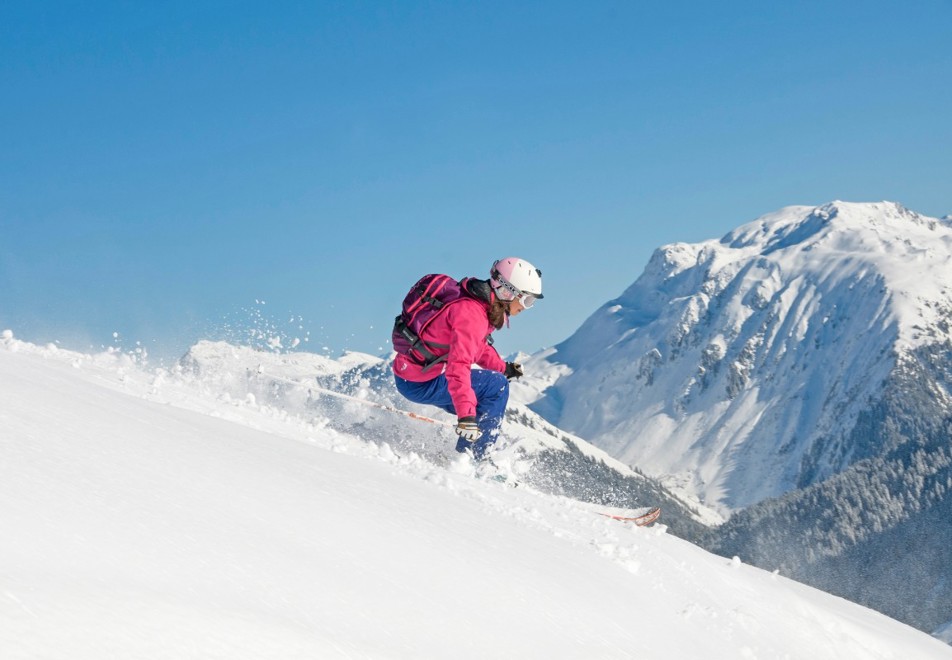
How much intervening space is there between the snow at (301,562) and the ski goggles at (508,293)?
2.56m

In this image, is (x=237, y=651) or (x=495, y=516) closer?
(x=237, y=651)

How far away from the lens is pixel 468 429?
11.8 m

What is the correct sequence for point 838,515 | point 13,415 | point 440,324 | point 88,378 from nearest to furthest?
point 13,415 → point 88,378 → point 440,324 → point 838,515

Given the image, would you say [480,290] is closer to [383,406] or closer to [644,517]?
[383,406]

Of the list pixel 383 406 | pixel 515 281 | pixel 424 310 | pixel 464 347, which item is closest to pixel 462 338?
Result: pixel 464 347

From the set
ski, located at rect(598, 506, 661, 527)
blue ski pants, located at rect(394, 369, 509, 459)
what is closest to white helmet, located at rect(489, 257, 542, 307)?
blue ski pants, located at rect(394, 369, 509, 459)

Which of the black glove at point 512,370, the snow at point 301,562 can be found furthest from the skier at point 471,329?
the snow at point 301,562

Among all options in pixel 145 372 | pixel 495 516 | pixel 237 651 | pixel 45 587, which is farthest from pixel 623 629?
pixel 145 372

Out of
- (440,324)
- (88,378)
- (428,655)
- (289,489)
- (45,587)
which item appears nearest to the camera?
(45,587)

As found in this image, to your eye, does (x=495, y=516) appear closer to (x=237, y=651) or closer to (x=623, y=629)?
(x=623, y=629)

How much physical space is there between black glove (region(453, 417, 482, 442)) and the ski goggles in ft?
5.58

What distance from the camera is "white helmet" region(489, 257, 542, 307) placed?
1187cm

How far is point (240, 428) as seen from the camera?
31.3ft

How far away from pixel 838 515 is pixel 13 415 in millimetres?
177079
